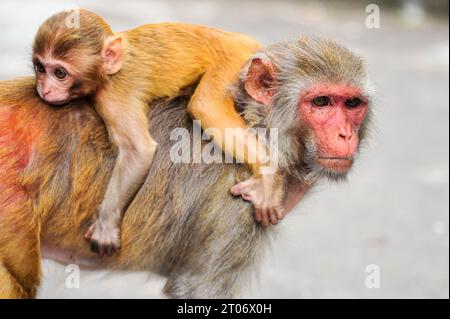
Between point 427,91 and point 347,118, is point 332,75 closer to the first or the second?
point 347,118

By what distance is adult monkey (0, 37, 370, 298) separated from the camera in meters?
4.68

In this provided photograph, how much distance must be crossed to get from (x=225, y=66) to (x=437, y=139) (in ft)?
23.2

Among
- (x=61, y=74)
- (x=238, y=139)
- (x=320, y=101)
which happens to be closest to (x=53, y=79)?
(x=61, y=74)

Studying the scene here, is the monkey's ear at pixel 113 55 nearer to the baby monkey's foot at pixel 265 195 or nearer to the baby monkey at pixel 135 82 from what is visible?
the baby monkey at pixel 135 82

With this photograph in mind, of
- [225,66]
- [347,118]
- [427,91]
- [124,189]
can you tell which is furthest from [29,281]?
[427,91]

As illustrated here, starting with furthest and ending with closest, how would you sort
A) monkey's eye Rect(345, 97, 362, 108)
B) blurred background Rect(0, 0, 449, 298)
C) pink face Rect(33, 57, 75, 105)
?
blurred background Rect(0, 0, 449, 298) < monkey's eye Rect(345, 97, 362, 108) < pink face Rect(33, 57, 75, 105)

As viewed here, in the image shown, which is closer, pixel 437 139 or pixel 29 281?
pixel 29 281

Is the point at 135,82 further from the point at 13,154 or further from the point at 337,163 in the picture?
the point at 337,163

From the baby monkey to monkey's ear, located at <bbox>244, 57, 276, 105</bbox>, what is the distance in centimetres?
2

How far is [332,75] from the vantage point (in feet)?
15.3

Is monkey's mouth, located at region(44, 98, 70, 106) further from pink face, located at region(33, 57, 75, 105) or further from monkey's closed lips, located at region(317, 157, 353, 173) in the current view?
monkey's closed lips, located at region(317, 157, 353, 173)

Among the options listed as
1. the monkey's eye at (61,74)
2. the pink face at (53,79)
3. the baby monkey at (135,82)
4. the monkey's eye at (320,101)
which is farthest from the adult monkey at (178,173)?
the monkey's eye at (61,74)

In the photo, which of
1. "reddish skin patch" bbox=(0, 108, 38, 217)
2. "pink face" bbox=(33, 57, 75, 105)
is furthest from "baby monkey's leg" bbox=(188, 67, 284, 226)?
"reddish skin patch" bbox=(0, 108, 38, 217)

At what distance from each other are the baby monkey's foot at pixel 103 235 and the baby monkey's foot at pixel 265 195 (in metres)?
0.73
